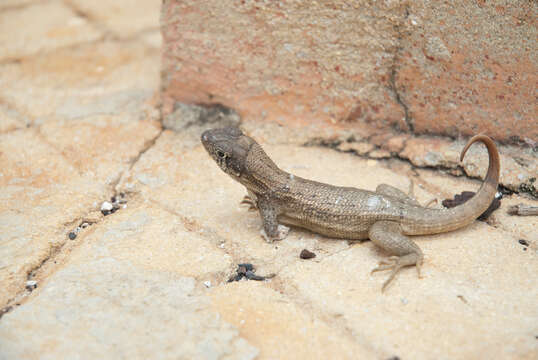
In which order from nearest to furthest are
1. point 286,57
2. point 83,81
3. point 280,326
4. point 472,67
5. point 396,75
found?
point 280,326, point 472,67, point 396,75, point 286,57, point 83,81

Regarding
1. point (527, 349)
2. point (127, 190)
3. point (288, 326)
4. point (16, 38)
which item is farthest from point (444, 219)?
point (16, 38)

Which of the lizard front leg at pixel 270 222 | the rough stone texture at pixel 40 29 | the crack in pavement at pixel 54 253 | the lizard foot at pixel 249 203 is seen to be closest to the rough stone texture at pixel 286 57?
the lizard foot at pixel 249 203

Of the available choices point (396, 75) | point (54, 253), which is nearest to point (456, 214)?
point (396, 75)

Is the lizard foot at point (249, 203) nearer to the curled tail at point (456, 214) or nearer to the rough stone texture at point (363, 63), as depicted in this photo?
the rough stone texture at point (363, 63)

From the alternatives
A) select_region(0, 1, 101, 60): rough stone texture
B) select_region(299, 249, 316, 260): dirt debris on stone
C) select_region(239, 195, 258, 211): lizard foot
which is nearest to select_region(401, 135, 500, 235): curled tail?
select_region(299, 249, 316, 260): dirt debris on stone

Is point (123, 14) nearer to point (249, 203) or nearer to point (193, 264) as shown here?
point (249, 203)

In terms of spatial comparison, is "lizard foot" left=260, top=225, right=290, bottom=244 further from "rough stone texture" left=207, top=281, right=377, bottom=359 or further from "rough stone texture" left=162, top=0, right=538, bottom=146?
"rough stone texture" left=162, top=0, right=538, bottom=146
